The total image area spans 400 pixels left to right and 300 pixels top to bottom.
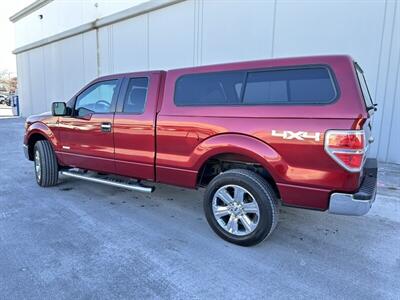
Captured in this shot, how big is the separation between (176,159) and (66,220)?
1.67 meters

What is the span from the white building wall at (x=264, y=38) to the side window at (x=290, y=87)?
15.9 ft

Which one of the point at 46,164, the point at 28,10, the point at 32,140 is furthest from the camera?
the point at 28,10

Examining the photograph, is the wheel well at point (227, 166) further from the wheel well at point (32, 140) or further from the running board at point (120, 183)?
the wheel well at point (32, 140)

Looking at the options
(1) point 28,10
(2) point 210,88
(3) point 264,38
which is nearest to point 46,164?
(2) point 210,88

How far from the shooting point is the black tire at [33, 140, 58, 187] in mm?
5262

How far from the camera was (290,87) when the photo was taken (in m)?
3.02

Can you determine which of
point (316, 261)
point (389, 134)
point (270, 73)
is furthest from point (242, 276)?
point (389, 134)

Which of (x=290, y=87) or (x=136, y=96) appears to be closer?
(x=290, y=87)

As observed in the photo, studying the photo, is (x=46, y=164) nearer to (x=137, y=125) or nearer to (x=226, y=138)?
(x=137, y=125)

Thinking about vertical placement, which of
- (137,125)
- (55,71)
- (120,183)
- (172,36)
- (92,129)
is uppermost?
(172,36)

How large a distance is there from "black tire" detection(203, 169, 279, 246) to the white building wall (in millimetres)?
5067

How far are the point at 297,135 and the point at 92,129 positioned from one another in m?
3.08

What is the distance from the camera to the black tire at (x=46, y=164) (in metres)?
5.26

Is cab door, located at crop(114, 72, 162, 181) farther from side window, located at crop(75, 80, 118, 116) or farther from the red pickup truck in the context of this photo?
side window, located at crop(75, 80, 118, 116)
